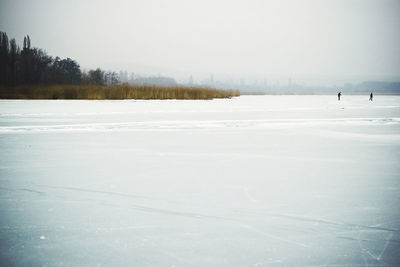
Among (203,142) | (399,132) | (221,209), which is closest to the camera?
(221,209)

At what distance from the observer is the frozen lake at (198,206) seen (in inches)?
74.5

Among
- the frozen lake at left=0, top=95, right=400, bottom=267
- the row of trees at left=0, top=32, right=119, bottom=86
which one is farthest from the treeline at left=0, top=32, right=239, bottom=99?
the frozen lake at left=0, top=95, right=400, bottom=267

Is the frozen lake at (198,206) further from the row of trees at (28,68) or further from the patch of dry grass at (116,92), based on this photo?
the row of trees at (28,68)

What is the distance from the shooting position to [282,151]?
5215mm

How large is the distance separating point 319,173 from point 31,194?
300cm

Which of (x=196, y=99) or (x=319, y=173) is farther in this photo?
(x=196, y=99)

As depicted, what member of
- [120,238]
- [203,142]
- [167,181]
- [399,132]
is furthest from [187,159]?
[399,132]

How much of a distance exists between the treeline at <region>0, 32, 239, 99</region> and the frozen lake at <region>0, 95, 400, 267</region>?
16.3 meters

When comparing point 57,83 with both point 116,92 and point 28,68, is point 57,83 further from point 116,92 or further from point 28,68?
point 116,92

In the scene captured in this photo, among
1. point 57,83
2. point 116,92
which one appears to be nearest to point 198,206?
point 116,92

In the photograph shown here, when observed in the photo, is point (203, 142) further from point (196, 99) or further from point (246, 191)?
point (196, 99)

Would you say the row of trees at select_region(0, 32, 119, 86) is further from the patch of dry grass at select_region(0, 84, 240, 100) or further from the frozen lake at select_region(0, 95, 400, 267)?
the frozen lake at select_region(0, 95, 400, 267)

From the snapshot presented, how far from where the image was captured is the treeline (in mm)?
21188

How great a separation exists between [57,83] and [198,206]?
41.4m
